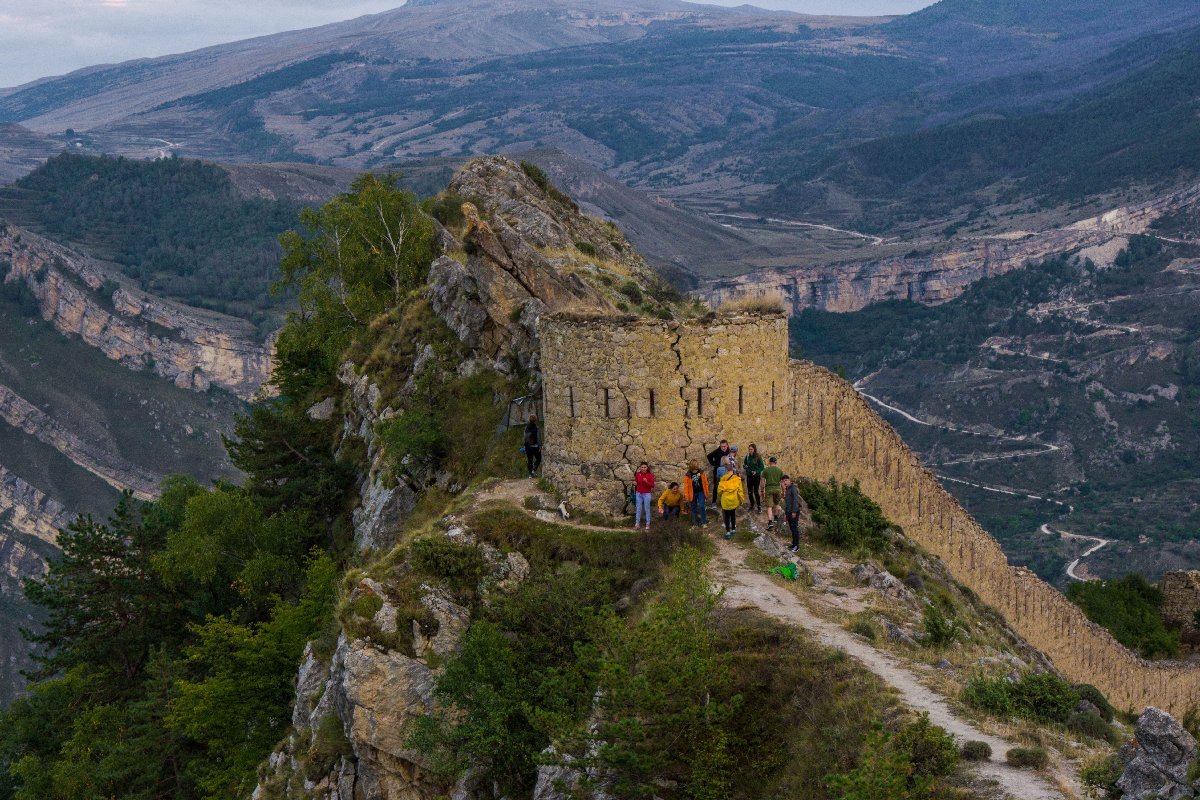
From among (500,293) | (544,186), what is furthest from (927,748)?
(544,186)

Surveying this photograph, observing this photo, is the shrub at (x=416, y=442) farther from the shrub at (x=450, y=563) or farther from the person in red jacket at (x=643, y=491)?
the person in red jacket at (x=643, y=491)

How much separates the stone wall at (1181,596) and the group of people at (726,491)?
2256 centimetres

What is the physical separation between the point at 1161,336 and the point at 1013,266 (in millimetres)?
40819

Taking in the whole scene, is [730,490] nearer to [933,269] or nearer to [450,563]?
[450,563]

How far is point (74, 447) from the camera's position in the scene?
134375 millimetres

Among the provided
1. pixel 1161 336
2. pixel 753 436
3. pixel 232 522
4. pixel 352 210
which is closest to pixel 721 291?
pixel 1161 336

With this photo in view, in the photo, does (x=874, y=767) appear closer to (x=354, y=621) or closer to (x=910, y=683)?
(x=910, y=683)

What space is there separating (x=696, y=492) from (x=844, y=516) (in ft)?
12.1

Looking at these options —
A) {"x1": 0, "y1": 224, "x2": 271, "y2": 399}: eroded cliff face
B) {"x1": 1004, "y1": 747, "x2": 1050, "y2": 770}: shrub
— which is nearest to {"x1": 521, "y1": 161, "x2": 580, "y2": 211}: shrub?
{"x1": 1004, "y1": 747, "x2": 1050, "y2": 770}: shrub

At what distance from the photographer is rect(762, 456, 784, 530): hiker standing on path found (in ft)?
63.1

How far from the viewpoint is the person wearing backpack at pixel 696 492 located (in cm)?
1861

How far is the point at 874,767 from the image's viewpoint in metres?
10.5

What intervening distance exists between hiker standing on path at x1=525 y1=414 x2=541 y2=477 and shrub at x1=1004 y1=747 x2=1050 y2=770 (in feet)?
38.2

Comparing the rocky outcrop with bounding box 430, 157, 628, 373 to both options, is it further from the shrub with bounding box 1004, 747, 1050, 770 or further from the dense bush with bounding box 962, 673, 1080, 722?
the shrub with bounding box 1004, 747, 1050, 770
